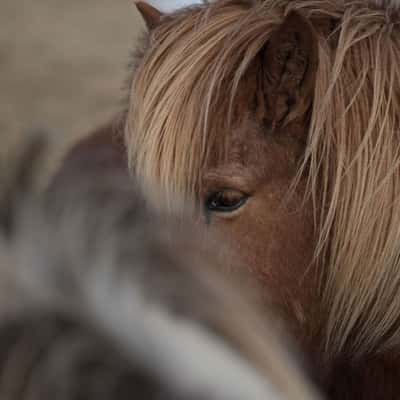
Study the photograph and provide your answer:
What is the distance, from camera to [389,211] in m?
1.53

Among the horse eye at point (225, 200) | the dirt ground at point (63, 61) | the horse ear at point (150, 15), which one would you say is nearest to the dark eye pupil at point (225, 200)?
the horse eye at point (225, 200)

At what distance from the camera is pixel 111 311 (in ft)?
2.78

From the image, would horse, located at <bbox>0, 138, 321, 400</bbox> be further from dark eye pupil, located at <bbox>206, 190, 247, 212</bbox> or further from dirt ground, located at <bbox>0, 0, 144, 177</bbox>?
dirt ground, located at <bbox>0, 0, 144, 177</bbox>

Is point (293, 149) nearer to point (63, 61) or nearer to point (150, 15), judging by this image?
point (150, 15)

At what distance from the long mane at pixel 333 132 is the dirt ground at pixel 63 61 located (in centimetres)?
304

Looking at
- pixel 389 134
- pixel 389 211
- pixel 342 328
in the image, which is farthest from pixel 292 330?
pixel 389 134

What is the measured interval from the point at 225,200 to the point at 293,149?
15 cm

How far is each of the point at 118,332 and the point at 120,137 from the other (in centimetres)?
97

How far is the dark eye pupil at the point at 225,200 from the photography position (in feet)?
4.90

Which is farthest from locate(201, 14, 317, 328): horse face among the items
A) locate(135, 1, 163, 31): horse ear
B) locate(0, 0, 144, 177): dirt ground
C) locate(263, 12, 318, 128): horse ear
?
locate(0, 0, 144, 177): dirt ground

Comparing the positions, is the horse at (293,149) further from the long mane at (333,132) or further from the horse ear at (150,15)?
the horse ear at (150,15)

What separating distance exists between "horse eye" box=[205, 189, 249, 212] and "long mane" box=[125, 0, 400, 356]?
0.04 m

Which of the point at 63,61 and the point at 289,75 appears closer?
the point at 289,75

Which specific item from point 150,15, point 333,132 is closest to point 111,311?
point 333,132
